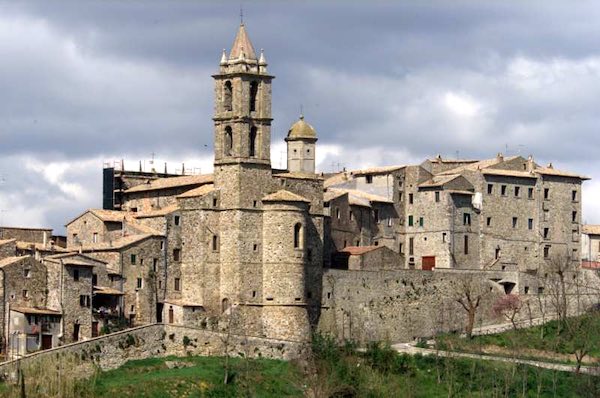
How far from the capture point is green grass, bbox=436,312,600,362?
351ft

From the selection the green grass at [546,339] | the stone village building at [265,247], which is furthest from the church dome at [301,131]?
the green grass at [546,339]

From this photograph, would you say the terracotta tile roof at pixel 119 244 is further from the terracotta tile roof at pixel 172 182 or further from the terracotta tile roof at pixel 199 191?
the terracotta tile roof at pixel 172 182

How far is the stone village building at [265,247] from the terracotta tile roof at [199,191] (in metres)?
0.19

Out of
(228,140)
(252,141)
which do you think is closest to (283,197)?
(252,141)

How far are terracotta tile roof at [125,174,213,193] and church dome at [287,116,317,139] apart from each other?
8.00 meters

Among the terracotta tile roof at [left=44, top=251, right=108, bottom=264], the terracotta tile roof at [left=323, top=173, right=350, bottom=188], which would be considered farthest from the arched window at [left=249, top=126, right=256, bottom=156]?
the terracotta tile roof at [left=323, top=173, right=350, bottom=188]

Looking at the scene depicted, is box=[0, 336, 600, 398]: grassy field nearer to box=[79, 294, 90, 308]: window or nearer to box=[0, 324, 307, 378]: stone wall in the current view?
box=[0, 324, 307, 378]: stone wall

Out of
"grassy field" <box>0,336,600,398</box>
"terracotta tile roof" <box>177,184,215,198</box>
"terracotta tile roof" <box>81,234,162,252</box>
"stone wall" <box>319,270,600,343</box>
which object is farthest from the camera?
"stone wall" <box>319,270,600,343</box>

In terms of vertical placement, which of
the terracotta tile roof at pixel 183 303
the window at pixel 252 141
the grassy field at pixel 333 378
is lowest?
the grassy field at pixel 333 378

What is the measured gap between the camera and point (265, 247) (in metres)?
103

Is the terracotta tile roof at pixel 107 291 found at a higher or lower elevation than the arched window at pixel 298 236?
lower

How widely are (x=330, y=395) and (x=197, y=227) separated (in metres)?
12.9

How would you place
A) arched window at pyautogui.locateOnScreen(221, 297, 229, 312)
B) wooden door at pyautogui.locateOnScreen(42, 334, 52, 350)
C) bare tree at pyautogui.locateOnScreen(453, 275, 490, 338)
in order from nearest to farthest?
wooden door at pyautogui.locateOnScreen(42, 334, 52, 350)
arched window at pyautogui.locateOnScreen(221, 297, 229, 312)
bare tree at pyautogui.locateOnScreen(453, 275, 490, 338)

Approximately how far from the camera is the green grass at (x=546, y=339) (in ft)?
351
